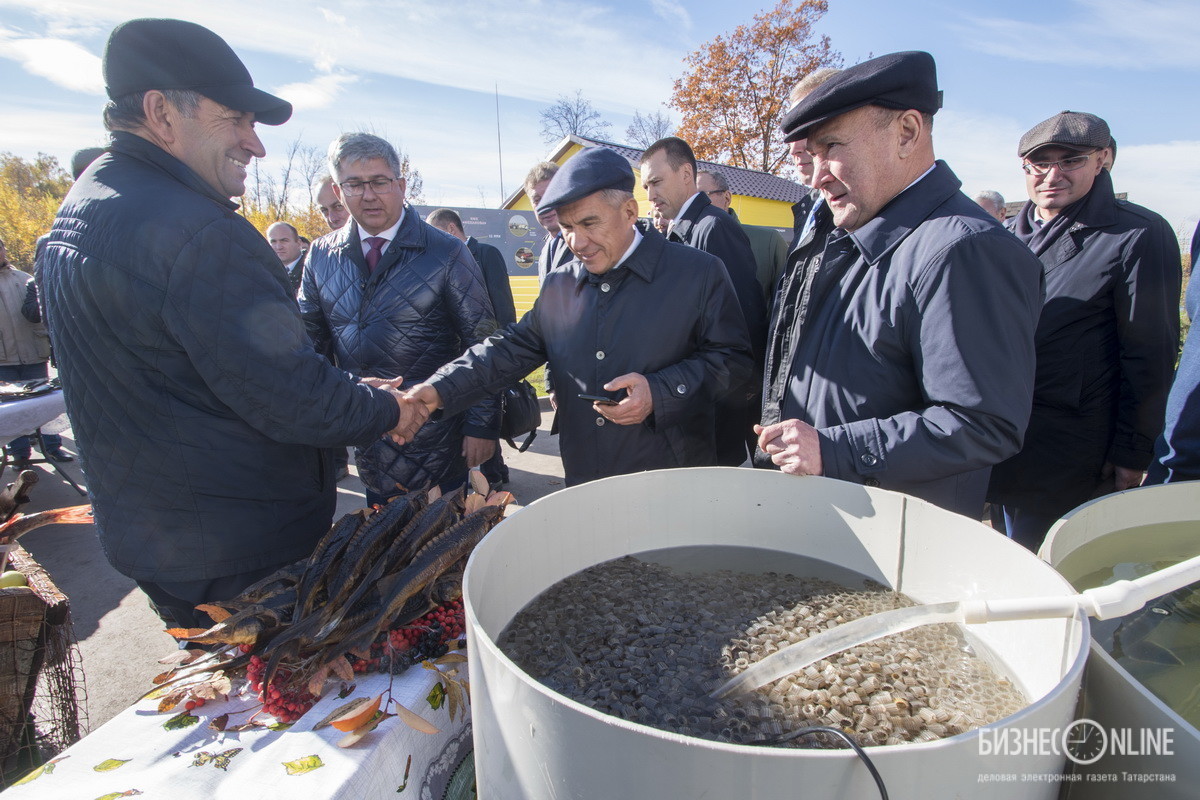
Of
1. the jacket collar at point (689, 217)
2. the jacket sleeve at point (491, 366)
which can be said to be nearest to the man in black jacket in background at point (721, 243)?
the jacket collar at point (689, 217)

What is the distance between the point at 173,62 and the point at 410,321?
48.9 inches

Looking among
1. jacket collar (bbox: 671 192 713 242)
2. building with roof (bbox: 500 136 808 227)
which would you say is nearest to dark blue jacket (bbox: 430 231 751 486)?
jacket collar (bbox: 671 192 713 242)

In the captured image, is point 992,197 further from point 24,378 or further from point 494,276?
point 24,378

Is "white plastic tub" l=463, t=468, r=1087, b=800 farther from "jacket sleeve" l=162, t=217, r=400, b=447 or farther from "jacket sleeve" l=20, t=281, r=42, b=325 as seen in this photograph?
"jacket sleeve" l=20, t=281, r=42, b=325

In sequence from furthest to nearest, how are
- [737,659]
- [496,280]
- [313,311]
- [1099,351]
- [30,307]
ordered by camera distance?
1. [30,307]
2. [496,280]
3. [313,311]
4. [1099,351]
5. [737,659]

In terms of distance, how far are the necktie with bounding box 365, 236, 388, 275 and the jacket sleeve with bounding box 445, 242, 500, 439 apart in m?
0.34

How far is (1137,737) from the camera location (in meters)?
0.77

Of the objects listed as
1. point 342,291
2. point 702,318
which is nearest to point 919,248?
point 702,318

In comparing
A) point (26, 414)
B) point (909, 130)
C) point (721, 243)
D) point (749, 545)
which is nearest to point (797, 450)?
point (749, 545)

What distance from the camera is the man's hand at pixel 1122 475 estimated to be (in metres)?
2.53

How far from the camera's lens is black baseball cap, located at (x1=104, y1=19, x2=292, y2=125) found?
1653 millimetres

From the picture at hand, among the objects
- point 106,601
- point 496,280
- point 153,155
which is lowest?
point 106,601

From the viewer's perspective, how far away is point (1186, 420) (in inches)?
68.6

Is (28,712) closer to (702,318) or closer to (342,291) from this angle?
(342,291)
